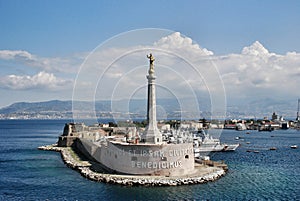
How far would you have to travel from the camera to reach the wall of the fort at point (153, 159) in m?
31.9

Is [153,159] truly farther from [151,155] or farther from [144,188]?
[144,188]

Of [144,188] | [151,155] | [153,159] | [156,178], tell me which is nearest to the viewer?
[144,188]

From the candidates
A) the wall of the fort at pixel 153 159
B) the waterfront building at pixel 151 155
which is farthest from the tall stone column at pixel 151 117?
the wall of the fort at pixel 153 159

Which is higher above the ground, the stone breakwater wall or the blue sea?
the stone breakwater wall

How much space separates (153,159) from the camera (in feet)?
105

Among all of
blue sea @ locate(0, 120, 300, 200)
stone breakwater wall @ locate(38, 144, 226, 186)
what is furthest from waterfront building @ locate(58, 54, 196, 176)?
blue sea @ locate(0, 120, 300, 200)

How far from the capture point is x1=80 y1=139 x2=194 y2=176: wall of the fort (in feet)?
105

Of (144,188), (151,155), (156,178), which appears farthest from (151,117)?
(144,188)

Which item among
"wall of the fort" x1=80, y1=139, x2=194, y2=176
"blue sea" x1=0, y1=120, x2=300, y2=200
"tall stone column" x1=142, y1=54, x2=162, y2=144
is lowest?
"blue sea" x1=0, y1=120, x2=300, y2=200

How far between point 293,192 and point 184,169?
32.7 feet

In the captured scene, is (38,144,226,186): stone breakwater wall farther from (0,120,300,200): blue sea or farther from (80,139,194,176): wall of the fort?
(80,139,194,176): wall of the fort

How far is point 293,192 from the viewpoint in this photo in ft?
96.9

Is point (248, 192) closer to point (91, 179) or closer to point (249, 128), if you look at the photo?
point (91, 179)

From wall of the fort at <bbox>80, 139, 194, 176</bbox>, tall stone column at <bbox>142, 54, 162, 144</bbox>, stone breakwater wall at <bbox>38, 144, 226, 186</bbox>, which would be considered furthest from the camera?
tall stone column at <bbox>142, 54, 162, 144</bbox>
